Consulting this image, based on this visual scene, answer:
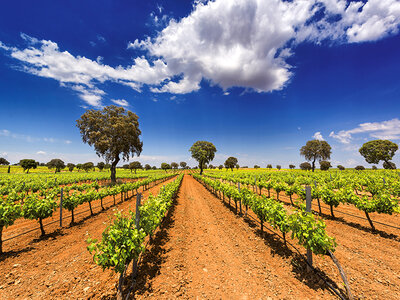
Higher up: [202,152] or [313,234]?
[202,152]

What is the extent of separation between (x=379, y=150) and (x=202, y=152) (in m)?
62.0

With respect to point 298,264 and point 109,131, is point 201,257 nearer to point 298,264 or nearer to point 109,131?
point 298,264

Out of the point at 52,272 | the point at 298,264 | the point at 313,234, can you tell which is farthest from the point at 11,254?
the point at 313,234

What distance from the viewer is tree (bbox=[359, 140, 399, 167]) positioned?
5033 cm

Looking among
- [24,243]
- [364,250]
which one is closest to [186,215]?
[24,243]

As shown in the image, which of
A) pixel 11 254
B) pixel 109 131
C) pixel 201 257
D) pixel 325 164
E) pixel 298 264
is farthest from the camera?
pixel 325 164

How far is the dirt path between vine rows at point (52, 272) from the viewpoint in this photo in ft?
14.7

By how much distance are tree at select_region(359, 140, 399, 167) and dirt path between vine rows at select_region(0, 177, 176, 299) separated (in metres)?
78.9

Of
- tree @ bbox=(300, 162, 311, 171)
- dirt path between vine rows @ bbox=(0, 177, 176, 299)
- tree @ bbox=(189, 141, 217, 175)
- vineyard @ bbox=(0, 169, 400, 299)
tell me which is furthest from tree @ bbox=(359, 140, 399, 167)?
dirt path between vine rows @ bbox=(0, 177, 176, 299)

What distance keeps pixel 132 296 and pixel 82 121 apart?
3153 centimetres

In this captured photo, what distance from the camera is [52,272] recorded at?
5324 mm

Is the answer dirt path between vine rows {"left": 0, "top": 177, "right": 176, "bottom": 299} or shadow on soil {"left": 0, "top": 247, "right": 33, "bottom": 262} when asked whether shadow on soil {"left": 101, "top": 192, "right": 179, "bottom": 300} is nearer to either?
dirt path between vine rows {"left": 0, "top": 177, "right": 176, "bottom": 299}

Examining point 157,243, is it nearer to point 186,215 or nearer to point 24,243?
point 186,215

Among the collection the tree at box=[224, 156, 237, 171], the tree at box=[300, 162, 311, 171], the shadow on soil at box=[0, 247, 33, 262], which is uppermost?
the tree at box=[224, 156, 237, 171]
